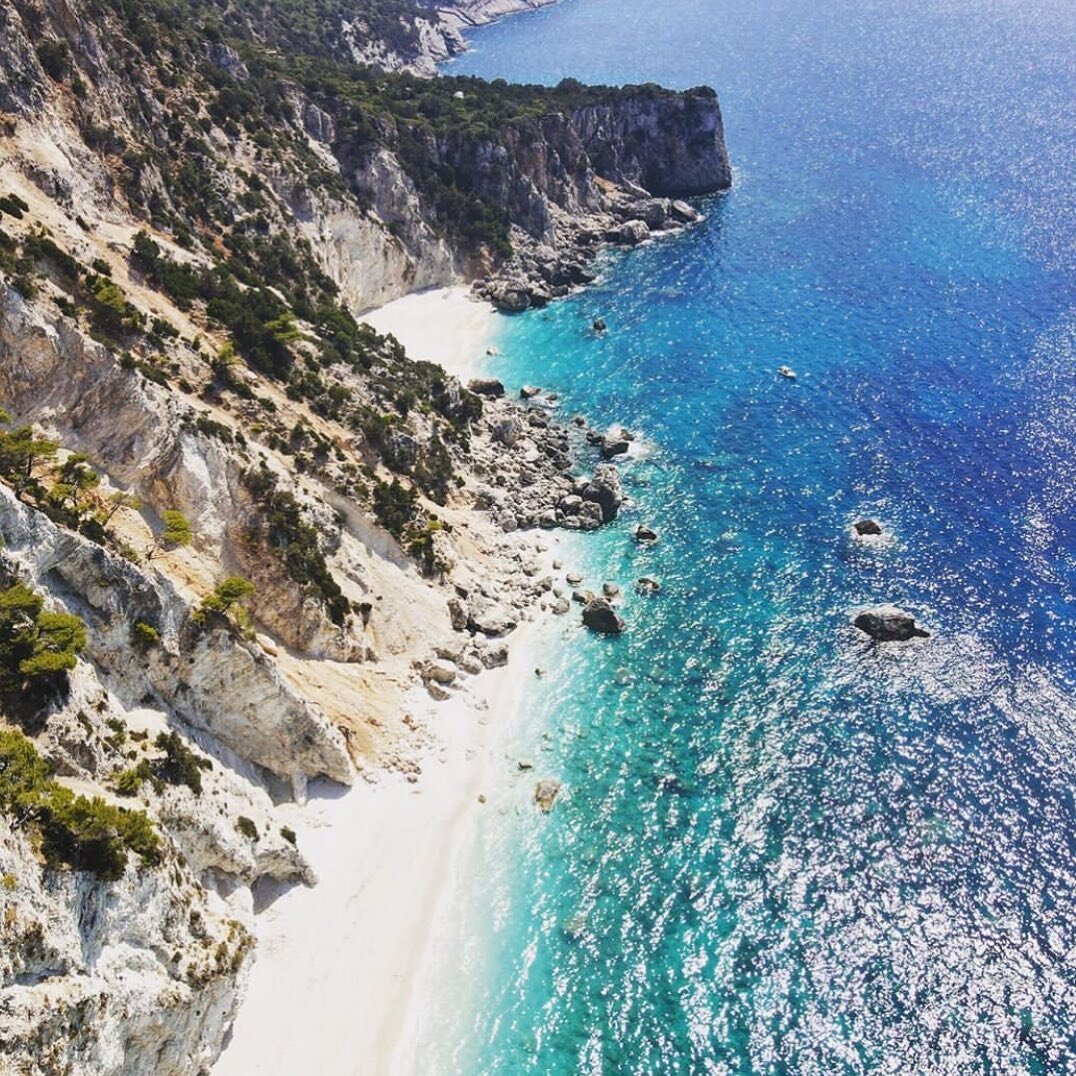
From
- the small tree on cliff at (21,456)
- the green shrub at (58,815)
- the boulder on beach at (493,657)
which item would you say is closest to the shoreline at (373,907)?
the boulder on beach at (493,657)

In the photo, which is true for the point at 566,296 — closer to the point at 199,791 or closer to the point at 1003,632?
the point at 1003,632

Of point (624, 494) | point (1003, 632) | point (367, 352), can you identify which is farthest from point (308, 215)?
point (1003, 632)

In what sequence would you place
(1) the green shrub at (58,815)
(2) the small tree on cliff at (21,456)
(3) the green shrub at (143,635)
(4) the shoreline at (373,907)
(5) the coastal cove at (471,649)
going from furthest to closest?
(3) the green shrub at (143,635) < (4) the shoreline at (373,907) < (2) the small tree on cliff at (21,456) < (5) the coastal cove at (471,649) < (1) the green shrub at (58,815)

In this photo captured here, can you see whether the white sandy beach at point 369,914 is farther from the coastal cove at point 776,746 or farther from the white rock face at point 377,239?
the white rock face at point 377,239

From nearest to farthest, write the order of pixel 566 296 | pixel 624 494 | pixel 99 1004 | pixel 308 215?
pixel 99 1004 < pixel 624 494 < pixel 308 215 < pixel 566 296

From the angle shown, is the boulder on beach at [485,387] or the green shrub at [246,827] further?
the boulder on beach at [485,387]

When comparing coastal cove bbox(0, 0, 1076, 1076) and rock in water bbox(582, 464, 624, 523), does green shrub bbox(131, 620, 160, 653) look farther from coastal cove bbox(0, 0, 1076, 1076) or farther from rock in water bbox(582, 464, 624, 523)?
rock in water bbox(582, 464, 624, 523)

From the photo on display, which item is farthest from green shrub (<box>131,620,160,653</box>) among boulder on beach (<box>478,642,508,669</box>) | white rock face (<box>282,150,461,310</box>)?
white rock face (<box>282,150,461,310</box>)
